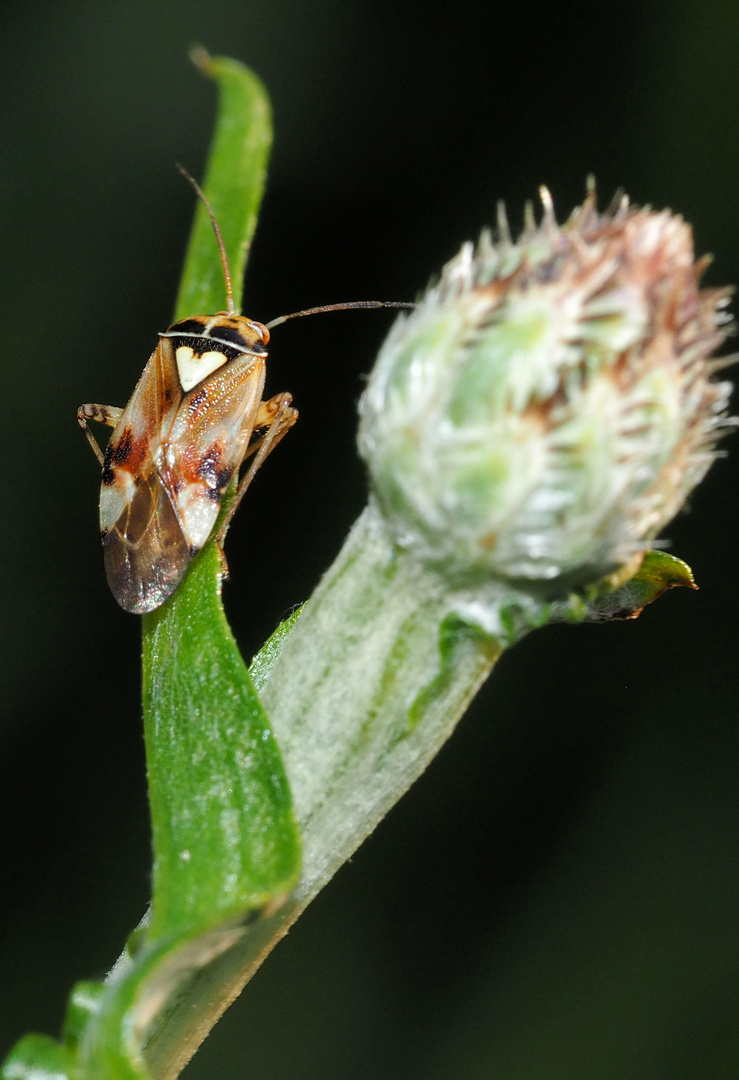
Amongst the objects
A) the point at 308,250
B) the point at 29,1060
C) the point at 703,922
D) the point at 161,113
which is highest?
the point at 161,113

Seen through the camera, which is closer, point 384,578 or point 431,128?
point 384,578

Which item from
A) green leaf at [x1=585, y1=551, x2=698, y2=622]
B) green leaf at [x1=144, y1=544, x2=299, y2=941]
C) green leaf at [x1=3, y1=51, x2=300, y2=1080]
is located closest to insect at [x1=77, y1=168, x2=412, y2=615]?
green leaf at [x1=3, y1=51, x2=300, y2=1080]

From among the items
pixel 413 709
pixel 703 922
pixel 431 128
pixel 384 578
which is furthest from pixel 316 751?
pixel 431 128

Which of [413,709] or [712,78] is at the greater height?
[712,78]

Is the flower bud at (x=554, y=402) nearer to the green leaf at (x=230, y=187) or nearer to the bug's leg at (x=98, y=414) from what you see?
the green leaf at (x=230, y=187)

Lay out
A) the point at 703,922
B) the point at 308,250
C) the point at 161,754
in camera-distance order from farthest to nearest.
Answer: the point at 308,250 < the point at 703,922 < the point at 161,754

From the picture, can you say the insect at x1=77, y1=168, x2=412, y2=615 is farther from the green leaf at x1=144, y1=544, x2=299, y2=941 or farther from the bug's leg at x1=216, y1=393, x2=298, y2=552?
the green leaf at x1=144, y1=544, x2=299, y2=941

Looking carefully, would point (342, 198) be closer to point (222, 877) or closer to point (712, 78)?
point (712, 78)

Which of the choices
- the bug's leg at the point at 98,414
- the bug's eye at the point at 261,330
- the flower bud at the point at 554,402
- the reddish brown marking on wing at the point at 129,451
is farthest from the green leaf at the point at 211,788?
the bug's leg at the point at 98,414
